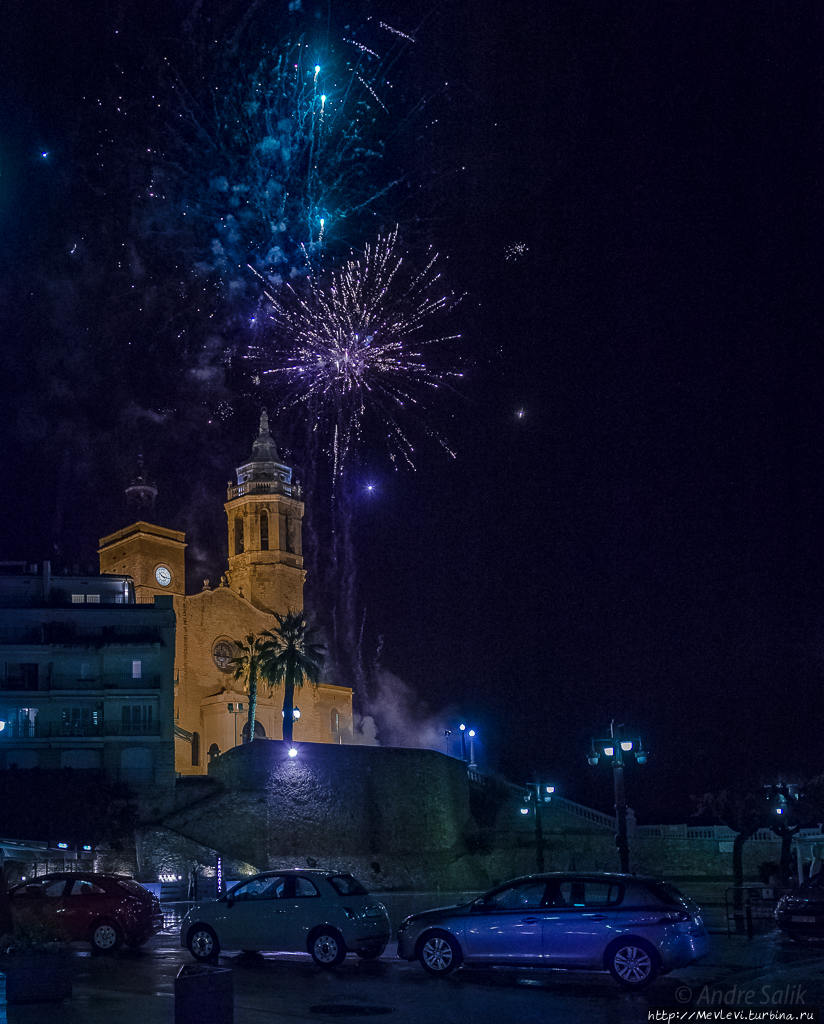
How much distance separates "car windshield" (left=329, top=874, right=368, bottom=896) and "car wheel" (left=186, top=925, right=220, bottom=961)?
2025 millimetres

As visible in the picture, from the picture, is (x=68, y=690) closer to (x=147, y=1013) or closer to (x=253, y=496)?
(x=253, y=496)

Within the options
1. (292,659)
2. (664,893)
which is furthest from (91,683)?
(664,893)

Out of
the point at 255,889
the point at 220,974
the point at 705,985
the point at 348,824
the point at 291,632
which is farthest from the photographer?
the point at 291,632

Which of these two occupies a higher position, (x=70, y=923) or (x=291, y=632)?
(x=291, y=632)

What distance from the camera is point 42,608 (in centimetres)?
4944

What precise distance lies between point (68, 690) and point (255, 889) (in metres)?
32.5

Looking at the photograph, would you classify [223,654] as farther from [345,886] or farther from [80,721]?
[345,886]

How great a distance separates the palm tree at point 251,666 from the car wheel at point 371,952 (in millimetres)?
36864

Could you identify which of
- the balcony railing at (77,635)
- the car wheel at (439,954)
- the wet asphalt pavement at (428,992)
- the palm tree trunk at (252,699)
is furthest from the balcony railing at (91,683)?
the car wheel at (439,954)

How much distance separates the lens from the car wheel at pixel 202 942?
1697 centimetres

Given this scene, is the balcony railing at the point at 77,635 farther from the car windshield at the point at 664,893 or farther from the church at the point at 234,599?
the car windshield at the point at 664,893

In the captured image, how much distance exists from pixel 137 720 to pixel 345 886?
32213mm

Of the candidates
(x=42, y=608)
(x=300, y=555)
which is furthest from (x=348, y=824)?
(x=300, y=555)

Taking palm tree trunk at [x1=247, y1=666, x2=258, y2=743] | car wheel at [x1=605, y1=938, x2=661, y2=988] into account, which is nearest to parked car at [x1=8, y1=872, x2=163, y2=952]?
A: car wheel at [x1=605, y1=938, x2=661, y2=988]
